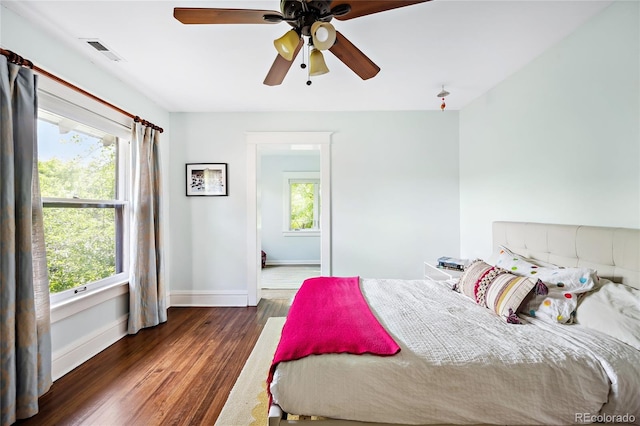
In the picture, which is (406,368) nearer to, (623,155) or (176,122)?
(623,155)

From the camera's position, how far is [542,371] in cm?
114

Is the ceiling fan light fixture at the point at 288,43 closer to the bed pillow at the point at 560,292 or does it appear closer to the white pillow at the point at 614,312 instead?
the bed pillow at the point at 560,292

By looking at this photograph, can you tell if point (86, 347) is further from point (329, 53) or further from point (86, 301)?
point (329, 53)

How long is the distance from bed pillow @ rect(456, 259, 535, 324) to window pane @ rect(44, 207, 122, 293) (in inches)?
125

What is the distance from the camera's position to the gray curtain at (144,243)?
9.00 ft

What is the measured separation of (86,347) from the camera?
2260mm

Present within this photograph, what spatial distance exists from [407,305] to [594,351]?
2.93ft

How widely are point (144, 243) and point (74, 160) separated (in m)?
0.99

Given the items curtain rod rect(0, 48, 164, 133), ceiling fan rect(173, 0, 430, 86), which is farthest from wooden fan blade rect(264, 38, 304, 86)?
curtain rod rect(0, 48, 164, 133)

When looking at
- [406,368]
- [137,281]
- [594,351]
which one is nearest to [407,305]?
[406,368]

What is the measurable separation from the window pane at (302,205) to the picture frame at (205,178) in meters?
2.89

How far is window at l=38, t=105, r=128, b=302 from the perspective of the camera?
2.04m

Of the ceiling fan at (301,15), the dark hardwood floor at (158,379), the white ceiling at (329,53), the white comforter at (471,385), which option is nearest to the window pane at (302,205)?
the white ceiling at (329,53)

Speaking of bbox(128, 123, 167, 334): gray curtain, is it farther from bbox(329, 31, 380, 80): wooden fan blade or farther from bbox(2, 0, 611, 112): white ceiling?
bbox(329, 31, 380, 80): wooden fan blade
